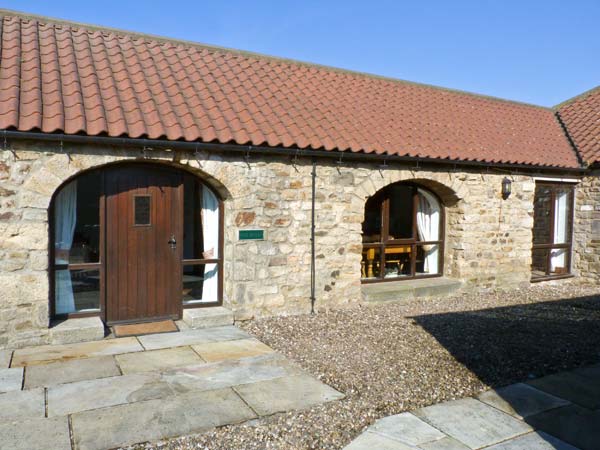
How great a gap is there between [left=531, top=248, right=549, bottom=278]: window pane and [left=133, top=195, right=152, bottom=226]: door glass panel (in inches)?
348

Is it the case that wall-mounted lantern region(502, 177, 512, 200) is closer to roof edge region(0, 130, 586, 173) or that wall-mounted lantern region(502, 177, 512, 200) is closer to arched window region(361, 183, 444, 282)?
roof edge region(0, 130, 586, 173)

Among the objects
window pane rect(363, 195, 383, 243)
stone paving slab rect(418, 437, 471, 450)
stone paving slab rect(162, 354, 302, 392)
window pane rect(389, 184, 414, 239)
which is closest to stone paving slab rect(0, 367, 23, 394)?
stone paving slab rect(162, 354, 302, 392)

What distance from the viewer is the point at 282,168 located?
732 cm

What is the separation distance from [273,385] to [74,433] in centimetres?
176

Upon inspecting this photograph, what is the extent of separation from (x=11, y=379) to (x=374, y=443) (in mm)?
3469

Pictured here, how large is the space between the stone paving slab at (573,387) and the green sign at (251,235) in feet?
12.7

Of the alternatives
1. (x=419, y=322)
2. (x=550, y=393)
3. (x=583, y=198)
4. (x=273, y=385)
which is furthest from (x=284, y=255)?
(x=583, y=198)

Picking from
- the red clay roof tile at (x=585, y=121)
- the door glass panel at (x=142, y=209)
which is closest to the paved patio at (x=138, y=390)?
the door glass panel at (x=142, y=209)

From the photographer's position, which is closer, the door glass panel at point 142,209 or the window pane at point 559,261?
the door glass panel at point 142,209

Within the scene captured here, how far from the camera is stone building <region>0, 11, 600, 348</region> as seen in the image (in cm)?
592

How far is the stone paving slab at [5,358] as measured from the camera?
5.13 metres

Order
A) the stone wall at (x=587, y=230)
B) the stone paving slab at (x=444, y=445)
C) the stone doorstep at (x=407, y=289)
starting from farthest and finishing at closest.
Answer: the stone wall at (x=587, y=230) → the stone doorstep at (x=407, y=289) → the stone paving slab at (x=444, y=445)

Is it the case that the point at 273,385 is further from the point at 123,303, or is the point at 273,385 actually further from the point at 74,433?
the point at 123,303

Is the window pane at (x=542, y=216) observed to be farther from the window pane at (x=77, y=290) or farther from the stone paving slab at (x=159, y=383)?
the window pane at (x=77, y=290)
